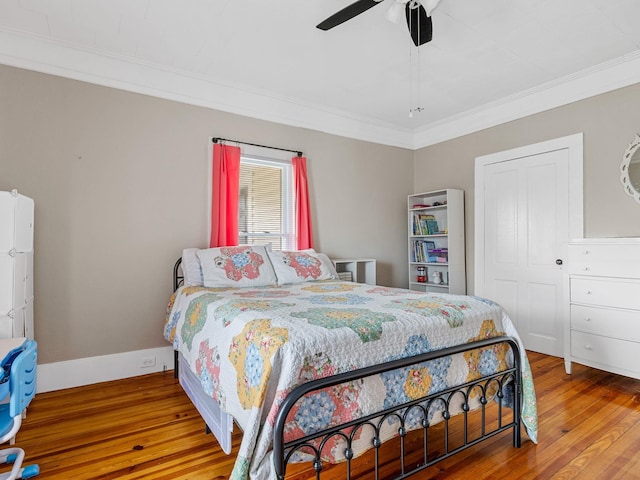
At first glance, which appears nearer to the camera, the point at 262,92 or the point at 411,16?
the point at 411,16

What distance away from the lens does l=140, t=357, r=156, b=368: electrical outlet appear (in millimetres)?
3010

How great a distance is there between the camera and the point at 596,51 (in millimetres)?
2848

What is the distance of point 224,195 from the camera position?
11.0 feet

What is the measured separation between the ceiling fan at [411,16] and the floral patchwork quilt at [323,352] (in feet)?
5.03

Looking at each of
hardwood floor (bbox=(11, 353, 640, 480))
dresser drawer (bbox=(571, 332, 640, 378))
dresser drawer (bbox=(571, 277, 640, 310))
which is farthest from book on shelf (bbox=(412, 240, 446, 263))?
hardwood floor (bbox=(11, 353, 640, 480))

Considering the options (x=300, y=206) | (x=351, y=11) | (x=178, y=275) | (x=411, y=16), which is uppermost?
(x=411, y=16)

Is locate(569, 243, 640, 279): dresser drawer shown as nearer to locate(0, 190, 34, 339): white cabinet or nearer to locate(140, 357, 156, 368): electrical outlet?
locate(140, 357, 156, 368): electrical outlet

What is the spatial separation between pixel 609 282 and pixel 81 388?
400cm

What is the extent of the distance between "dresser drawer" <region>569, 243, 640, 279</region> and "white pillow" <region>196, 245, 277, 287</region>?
95.4 inches

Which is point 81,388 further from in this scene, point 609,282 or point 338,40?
point 609,282

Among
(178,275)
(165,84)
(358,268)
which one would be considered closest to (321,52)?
(165,84)

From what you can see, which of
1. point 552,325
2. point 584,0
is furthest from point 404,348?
point 552,325

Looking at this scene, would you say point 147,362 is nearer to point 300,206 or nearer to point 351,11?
point 300,206

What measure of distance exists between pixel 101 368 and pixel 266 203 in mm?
2004
